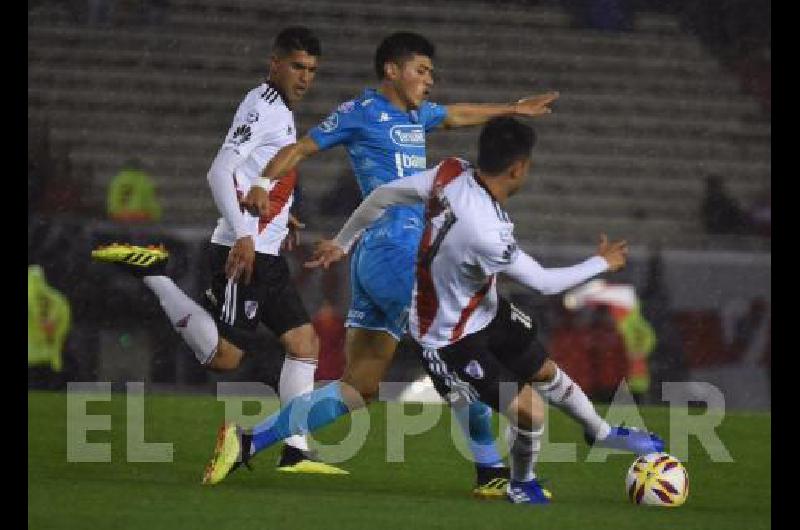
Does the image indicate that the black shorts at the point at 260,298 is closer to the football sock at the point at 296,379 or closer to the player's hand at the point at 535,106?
the football sock at the point at 296,379

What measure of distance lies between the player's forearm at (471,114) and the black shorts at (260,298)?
105cm

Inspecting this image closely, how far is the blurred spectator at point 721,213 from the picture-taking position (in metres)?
17.3

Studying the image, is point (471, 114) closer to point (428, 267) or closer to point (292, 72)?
point (292, 72)

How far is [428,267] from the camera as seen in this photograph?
288 inches

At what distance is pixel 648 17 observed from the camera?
19.7 metres

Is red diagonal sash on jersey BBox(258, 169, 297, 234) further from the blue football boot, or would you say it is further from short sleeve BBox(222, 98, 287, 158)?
the blue football boot

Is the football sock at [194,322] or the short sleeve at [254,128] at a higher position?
the short sleeve at [254,128]

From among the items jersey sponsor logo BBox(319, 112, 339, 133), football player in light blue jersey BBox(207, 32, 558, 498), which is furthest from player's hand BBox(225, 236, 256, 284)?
jersey sponsor logo BBox(319, 112, 339, 133)

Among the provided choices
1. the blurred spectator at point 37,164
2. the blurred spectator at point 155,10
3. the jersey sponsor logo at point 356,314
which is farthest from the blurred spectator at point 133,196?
the jersey sponsor logo at point 356,314

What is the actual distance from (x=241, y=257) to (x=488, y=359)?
1445mm

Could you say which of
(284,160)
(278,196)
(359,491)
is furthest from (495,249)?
(278,196)

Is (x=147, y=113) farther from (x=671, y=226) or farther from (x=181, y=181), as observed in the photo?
(x=671, y=226)
